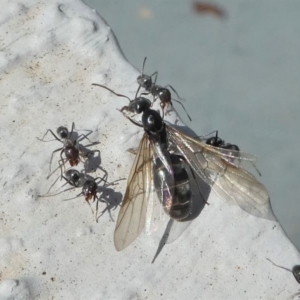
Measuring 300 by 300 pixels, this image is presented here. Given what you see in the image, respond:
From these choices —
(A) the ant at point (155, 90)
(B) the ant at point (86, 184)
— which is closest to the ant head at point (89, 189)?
(B) the ant at point (86, 184)

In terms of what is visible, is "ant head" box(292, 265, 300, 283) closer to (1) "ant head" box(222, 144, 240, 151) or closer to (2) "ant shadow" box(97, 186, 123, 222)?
(1) "ant head" box(222, 144, 240, 151)

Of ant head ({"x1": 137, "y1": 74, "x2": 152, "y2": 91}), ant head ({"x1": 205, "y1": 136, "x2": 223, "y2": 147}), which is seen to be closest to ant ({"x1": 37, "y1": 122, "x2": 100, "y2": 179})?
ant head ({"x1": 137, "y1": 74, "x2": 152, "y2": 91})

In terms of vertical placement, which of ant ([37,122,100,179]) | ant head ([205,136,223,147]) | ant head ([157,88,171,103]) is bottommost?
ant ([37,122,100,179])

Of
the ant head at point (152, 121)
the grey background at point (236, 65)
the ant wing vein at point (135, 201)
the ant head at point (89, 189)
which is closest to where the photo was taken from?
the ant wing vein at point (135, 201)

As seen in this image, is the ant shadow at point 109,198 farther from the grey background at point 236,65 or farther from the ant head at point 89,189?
the grey background at point 236,65

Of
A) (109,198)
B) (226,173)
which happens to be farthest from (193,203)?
(109,198)

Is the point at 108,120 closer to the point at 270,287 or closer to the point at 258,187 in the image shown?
the point at 258,187
